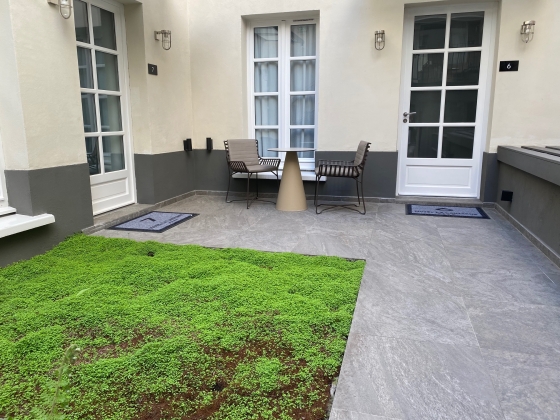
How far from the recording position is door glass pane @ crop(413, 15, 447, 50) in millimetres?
5227

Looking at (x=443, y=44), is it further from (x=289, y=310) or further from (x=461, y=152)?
(x=289, y=310)

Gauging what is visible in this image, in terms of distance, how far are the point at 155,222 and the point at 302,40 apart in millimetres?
3146

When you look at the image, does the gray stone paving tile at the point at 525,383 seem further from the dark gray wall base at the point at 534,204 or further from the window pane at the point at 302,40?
the window pane at the point at 302,40

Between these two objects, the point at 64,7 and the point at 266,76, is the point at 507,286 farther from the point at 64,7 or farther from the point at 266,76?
the point at 266,76

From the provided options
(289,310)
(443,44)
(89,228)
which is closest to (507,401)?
(289,310)

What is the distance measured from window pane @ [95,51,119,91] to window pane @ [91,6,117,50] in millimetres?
115

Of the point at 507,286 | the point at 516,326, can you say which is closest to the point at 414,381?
the point at 516,326

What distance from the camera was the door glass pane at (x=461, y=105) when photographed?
5301mm

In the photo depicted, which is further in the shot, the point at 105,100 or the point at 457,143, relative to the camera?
the point at 457,143

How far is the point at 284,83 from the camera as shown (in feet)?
19.2

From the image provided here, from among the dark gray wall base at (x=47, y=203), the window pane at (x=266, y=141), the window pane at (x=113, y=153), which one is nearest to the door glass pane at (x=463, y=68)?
the window pane at (x=266, y=141)

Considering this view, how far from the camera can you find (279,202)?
5.16 m

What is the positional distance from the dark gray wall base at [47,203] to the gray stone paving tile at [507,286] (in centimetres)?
323

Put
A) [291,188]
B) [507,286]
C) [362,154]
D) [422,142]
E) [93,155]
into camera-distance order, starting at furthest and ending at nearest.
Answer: [422,142]
[291,188]
[362,154]
[93,155]
[507,286]
